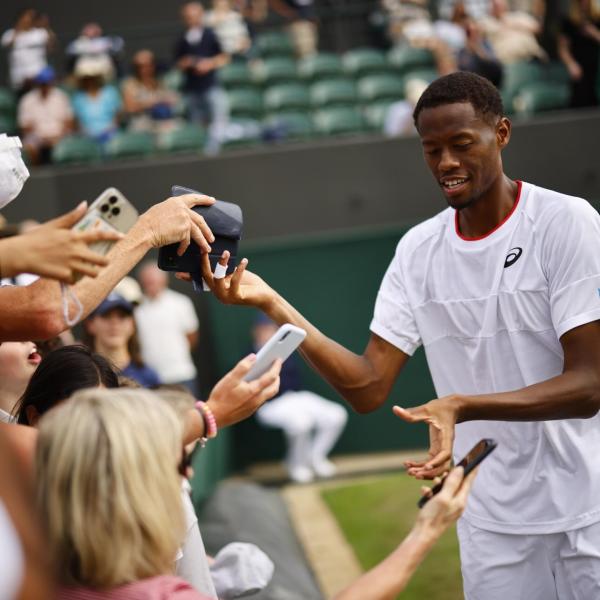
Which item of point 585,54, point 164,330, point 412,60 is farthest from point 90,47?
point 585,54

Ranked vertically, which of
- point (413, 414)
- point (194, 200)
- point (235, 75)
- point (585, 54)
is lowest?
point (413, 414)

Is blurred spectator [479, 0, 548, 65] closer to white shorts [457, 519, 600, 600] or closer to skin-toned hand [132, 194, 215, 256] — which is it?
white shorts [457, 519, 600, 600]

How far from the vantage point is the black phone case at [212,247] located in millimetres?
2758

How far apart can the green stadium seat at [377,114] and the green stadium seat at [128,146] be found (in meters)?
2.47

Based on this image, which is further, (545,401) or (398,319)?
(398,319)

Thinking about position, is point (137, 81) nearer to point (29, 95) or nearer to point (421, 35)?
point (29, 95)

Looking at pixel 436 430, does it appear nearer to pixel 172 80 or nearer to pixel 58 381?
pixel 58 381

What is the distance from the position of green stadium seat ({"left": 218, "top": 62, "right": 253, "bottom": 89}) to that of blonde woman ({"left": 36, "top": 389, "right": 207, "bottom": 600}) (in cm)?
1029

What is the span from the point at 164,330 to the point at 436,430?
6.84m

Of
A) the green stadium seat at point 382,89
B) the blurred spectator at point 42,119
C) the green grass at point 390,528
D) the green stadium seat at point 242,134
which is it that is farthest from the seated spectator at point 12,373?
the green stadium seat at point 382,89

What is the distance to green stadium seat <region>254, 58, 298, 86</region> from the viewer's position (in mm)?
12398

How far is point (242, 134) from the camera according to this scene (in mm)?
11266

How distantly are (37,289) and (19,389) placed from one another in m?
0.93

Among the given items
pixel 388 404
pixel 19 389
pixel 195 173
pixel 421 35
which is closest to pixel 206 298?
pixel 195 173
